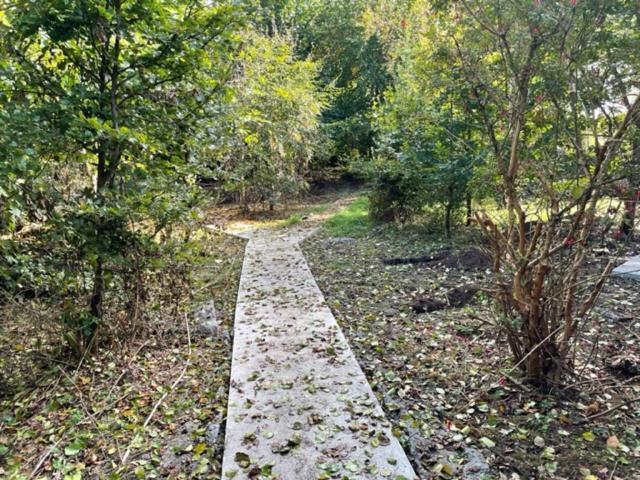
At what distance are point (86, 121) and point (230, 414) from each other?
1.82 m

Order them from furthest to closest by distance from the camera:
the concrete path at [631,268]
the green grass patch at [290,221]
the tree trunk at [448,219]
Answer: the green grass patch at [290,221] < the tree trunk at [448,219] < the concrete path at [631,268]

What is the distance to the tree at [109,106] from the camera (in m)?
2.58

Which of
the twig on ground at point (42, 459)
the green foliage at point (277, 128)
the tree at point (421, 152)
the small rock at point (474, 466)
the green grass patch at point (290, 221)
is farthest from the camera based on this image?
the green grass patch at point (290, 221)

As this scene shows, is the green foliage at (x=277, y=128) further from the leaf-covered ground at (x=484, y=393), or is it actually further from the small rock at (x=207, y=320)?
the leaf-covered ground at (x=484, y=393)

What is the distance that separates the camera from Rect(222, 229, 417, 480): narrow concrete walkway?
207 centimetres

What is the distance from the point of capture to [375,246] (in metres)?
6.87

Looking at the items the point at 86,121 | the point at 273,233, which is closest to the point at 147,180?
the point at 86,121

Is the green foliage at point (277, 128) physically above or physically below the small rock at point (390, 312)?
above


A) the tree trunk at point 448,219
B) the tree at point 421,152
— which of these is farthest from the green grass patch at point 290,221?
the tree trunk at point 448,219

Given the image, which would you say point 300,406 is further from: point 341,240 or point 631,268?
point 341,240

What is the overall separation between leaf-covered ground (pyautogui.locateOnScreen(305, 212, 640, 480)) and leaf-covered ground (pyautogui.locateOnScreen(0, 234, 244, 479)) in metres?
1.08

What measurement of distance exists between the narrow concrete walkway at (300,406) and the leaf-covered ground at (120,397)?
16 cm

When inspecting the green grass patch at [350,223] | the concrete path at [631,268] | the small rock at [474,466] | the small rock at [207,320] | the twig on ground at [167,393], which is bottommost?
the small rock at [474,466]

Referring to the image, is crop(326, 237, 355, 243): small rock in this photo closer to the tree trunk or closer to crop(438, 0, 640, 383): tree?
the tree trunk
